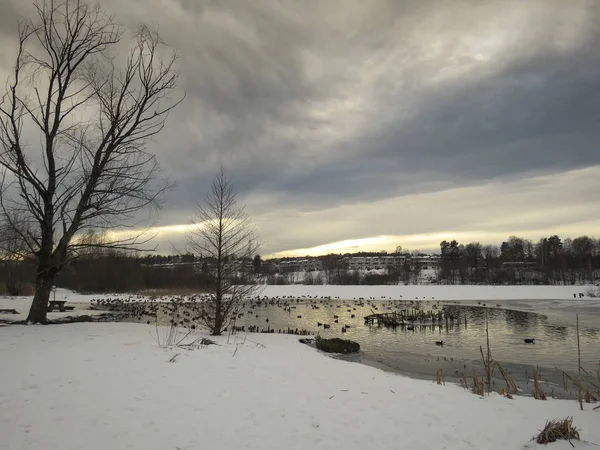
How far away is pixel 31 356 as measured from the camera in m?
8.16

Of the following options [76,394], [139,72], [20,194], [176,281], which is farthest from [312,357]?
[176,281]

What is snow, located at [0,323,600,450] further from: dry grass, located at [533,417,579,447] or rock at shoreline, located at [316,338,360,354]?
rock at shoreline, located at [316,338,360,354]

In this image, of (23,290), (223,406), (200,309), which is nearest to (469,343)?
(223,406)

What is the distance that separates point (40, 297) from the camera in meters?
12.5

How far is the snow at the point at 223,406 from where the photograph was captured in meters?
5.37

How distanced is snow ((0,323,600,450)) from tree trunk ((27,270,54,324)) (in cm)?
283

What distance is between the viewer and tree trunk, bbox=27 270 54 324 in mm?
12328

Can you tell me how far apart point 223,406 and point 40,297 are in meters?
9.04

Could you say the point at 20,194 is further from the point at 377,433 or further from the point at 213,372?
the point at 377,433

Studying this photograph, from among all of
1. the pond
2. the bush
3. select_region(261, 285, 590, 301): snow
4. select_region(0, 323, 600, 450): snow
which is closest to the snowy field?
select_region(261, 285, 590, 301): snow

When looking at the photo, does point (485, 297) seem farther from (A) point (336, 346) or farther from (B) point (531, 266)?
(B) point (531, 266)

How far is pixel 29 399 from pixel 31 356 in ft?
8.52

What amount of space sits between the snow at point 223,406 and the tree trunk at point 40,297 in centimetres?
283

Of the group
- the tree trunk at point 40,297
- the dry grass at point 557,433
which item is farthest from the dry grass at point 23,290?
the dry grass at point 557,433
